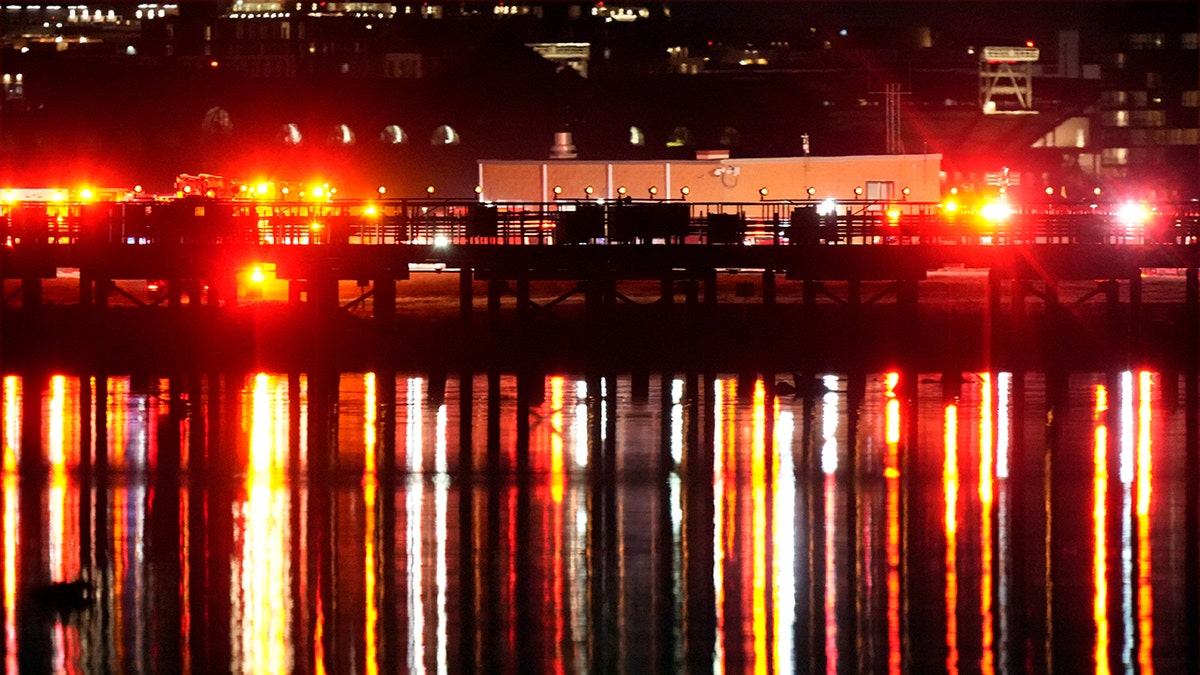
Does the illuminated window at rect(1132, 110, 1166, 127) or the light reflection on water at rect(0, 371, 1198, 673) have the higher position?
the illuminated window at rect(1132, 110, 1166, 127)

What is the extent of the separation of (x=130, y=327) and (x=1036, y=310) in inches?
891

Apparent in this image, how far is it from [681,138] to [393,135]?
14400 mm

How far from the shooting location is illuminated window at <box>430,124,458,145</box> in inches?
3696

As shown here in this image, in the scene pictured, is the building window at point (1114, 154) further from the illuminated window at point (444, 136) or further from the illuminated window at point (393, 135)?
the illuminated window at point (444, 136)

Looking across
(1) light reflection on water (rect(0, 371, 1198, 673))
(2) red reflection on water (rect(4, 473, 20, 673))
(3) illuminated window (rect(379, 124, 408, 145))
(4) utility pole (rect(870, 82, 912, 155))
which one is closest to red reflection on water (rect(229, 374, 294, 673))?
(1) light reflection on water (rect(0, 371, 1198, 673))

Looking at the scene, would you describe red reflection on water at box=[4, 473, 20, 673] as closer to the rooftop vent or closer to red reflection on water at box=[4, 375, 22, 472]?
red reflection on water at box=[4, 375, 22, 472]

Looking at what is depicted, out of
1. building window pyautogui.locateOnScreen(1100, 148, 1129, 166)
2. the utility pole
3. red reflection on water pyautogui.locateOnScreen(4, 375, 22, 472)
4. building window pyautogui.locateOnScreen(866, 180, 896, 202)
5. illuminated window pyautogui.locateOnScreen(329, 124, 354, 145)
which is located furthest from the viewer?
building window pyautogui.locateOnScreen(1100, 148, 1129, 166)

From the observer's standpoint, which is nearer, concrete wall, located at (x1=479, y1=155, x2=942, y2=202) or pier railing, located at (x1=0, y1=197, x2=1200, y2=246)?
pier railing, located at (x1=0, y1=197, x2=1200, y2=246)

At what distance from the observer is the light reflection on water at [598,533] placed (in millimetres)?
16766

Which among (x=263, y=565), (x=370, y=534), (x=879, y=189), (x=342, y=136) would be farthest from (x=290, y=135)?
(x=263, y=565)

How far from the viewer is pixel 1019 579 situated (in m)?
19.0

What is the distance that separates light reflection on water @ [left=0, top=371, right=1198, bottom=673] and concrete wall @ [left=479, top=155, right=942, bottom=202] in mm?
33591

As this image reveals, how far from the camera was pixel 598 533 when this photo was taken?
21.2 metres

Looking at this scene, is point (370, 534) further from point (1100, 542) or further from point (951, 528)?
point (1100, 542)
